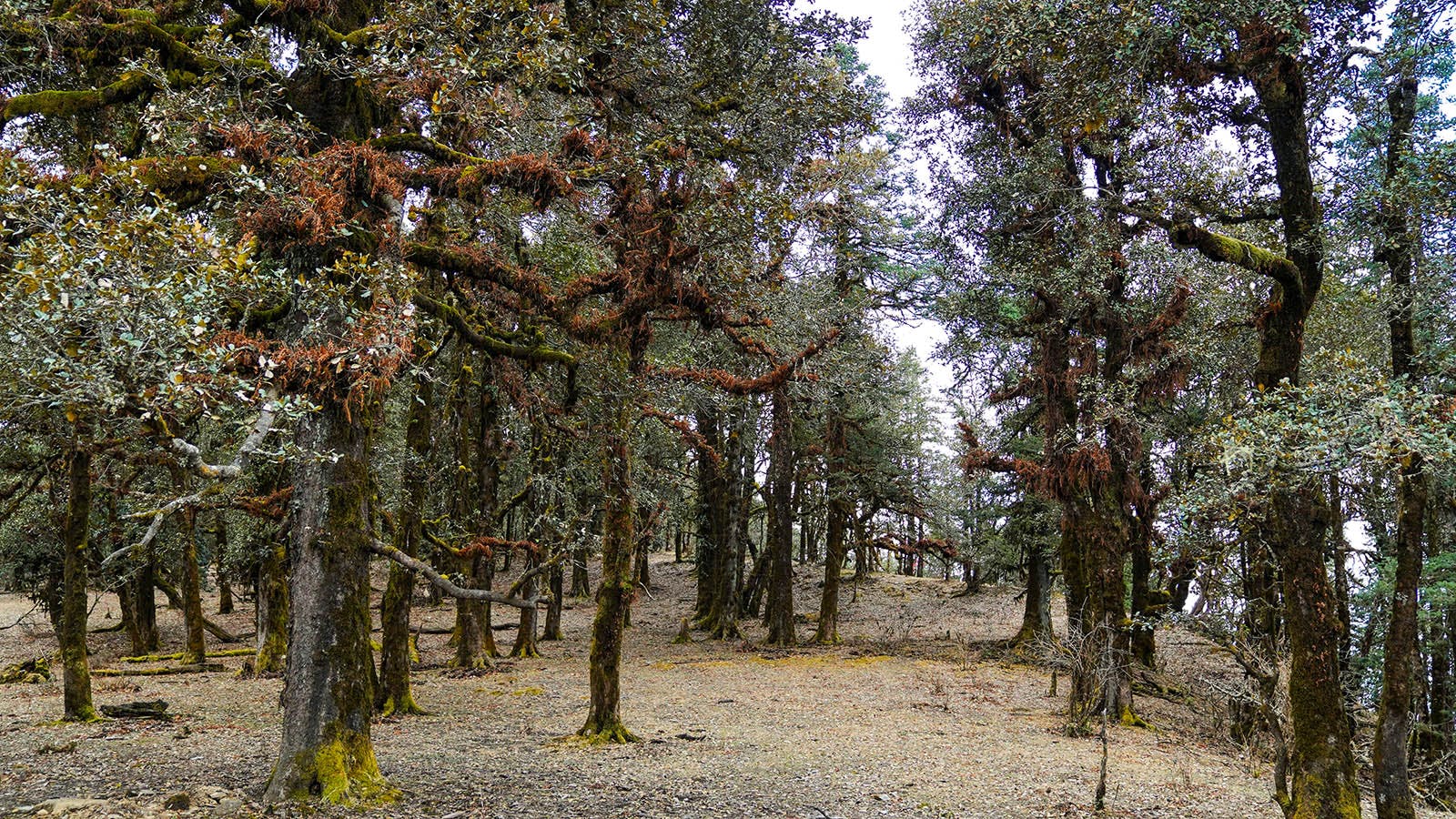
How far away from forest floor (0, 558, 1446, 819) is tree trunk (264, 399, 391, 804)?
0.37m

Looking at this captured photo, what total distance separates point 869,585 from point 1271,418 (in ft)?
99.3

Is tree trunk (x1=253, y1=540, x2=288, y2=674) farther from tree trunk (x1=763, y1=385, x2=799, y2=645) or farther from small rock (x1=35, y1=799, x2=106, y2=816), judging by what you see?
tree trunk (x1=763, y1=385, x2=799, y2=645)

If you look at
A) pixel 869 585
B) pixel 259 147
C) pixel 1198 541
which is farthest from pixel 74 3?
pixel 869 585

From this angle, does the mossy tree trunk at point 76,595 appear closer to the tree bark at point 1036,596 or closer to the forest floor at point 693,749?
the forest floor at point 693,749

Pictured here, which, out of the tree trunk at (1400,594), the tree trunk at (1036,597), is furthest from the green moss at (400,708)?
the tree trunk at (1036,597)

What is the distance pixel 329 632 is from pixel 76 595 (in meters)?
7.01

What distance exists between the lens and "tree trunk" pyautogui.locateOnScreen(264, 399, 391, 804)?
21.7ft

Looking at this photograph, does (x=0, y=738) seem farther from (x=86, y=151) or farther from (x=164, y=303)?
(x=164, y=303)

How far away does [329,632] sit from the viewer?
6.76 m

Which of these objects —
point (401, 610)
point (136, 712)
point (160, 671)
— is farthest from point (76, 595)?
point (160, 671)

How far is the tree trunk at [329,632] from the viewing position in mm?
6625

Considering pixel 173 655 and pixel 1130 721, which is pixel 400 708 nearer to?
pixel 173 655

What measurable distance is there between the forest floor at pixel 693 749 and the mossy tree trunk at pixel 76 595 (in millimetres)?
408

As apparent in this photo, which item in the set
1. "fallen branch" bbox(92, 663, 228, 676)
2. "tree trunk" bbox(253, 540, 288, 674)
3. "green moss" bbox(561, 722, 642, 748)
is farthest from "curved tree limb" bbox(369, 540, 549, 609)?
"fallen branch" bbox(92, 663, 228, 676)
